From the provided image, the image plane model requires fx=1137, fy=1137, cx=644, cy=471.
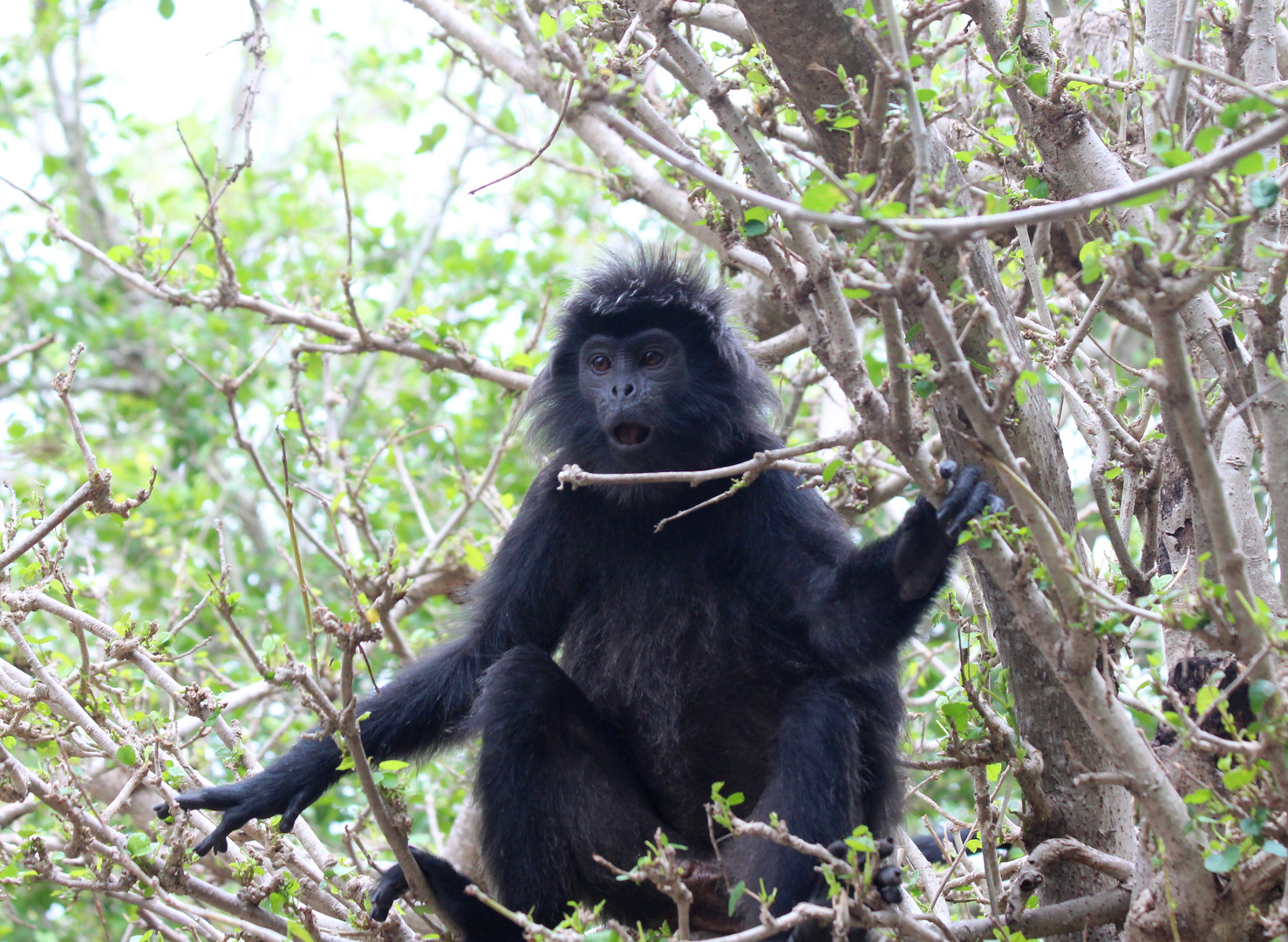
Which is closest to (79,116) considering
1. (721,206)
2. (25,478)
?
(25,478)

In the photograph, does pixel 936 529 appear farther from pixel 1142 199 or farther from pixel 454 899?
pixel 454 899

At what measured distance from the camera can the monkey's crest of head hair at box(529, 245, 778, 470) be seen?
14.6 feet

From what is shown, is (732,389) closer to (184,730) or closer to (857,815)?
(857,815)

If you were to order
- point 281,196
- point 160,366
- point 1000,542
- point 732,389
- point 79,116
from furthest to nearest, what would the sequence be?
point 79,116 → point 160,366 → point 281,196 → point 732,389 → point 1000,542

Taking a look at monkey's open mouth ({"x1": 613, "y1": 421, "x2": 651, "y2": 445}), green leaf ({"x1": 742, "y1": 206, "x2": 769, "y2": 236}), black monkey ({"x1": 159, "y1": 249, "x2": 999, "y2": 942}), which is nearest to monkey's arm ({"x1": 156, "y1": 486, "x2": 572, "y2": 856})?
black monkey ({"x1": 159, "y1": 249, "x2": 999, "y2": 942})

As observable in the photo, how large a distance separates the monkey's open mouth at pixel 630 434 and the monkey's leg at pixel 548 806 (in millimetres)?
891

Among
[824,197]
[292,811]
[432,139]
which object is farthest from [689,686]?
[432,139]

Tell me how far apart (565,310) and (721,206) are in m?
1.70

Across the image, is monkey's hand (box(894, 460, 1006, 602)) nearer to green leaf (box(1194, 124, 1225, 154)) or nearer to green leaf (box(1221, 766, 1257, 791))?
green leaf (box(1221, 766, 1257, 791))

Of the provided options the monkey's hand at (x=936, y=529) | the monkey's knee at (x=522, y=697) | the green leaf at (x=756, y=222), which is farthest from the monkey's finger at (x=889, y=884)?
the green leaf at (x=756, y=222)

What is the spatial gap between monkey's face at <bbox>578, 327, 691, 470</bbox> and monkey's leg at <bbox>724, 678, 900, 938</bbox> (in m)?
1.08

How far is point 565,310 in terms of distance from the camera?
4.73m

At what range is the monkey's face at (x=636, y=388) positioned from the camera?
4.25 metres

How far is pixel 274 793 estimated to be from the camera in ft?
12.7
